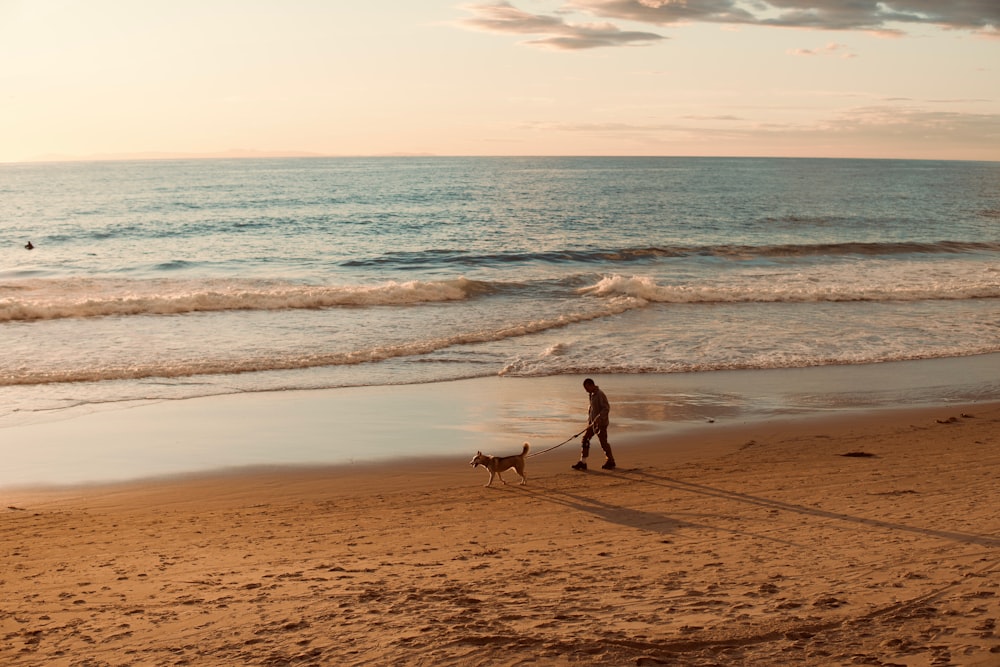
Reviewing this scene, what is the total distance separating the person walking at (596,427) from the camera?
1084cm

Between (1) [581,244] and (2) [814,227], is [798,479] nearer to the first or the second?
(1) [581,244]

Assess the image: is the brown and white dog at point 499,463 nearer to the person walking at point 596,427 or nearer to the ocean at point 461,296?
the person walking at point 596,427

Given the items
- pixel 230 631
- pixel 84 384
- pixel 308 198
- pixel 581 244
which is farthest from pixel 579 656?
pixel 308 198

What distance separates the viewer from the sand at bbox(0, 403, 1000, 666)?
5.74m

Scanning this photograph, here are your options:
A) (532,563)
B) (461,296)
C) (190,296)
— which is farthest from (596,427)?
(190,296)

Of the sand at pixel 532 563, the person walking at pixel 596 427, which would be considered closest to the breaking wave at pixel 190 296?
the sand at pixel 532 563

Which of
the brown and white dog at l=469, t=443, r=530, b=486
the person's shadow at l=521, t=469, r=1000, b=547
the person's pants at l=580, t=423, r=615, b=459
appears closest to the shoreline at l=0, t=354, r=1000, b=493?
the person's pants at l=580, t=423, r=615, b=459

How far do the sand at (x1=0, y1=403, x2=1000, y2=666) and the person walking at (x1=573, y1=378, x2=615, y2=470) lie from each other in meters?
0.32

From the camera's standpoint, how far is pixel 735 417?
520 inches

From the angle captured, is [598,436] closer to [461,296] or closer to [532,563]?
[532,563]

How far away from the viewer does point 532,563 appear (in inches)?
290

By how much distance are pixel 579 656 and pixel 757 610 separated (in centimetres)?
152

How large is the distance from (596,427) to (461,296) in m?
16.5

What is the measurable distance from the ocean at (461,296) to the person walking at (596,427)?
384 centimetres
